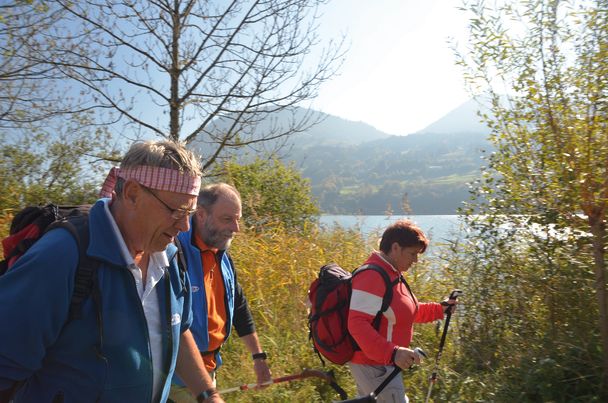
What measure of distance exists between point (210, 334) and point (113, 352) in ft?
4.48

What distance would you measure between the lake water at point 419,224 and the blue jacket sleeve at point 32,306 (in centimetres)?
433

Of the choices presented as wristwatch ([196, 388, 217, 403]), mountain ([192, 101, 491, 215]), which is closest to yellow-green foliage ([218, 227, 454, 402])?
mountain ([192, 101, 491, 215])

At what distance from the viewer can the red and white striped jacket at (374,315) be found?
305cm

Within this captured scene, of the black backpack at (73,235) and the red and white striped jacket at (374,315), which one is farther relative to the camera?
the red and white striped jacket at (374,315)

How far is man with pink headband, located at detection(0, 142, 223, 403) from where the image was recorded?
4.58 feet

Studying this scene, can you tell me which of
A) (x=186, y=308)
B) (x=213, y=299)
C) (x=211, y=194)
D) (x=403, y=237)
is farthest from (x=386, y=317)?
(x=186, y=308)

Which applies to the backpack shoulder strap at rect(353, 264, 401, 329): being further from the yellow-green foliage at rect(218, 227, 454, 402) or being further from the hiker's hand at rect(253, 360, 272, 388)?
the yellow-green foliage at rect(218, 227, 454, 402)

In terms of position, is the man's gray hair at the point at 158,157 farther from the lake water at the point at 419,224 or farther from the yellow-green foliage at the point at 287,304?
the lake water at the point at 419,224

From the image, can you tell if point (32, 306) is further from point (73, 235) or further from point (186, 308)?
point (186, 308)

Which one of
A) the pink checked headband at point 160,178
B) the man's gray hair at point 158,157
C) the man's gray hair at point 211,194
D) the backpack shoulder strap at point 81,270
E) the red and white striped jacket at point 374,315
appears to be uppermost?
the man's gray hair at point 158,157

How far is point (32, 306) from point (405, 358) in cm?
224

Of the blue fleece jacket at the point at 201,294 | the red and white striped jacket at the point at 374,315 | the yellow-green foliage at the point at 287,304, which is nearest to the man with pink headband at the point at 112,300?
the blue fleece jacket at the point at 201,294

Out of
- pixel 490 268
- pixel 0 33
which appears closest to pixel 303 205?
pixel 0 33

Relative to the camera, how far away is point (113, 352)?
5.18ft
